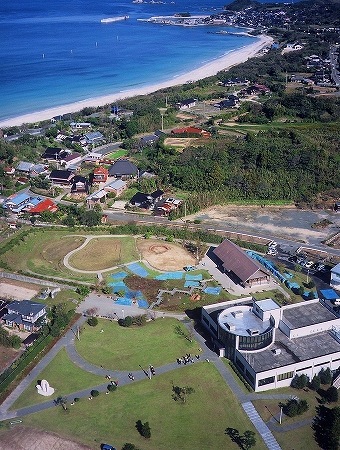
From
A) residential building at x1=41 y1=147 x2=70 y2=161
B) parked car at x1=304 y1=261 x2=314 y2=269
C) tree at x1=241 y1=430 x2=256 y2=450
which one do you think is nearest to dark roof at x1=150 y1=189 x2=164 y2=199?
residential building at x1=41 y1=147 x2=70 y2=161

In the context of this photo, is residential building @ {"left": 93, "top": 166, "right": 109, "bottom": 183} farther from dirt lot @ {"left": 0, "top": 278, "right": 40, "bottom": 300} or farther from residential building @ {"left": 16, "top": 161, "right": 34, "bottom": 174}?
dirt lot @ {"left": 0, "top": 278, "right": 40, "bottom": 300}

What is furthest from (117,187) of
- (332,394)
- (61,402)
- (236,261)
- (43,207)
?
(332,394)

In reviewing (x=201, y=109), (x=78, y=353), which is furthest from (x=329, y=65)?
(x=78, y=353)

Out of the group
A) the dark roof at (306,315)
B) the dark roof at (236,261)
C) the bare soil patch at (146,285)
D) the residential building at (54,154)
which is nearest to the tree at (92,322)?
the bare soil patch at (146,285)

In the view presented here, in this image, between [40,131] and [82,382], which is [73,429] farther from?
[40,131]

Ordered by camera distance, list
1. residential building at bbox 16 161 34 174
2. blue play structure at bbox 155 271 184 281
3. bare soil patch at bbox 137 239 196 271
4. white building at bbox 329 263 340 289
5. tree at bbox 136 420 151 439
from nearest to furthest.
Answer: tree at bbox 136 420 151 439 → white building at bbox 329 263 340 289 → blue play structure at bbox 155 271 184 281 → bare soil patch at bbox 137 239 196 271 → residential building at bbox 16 161 34 174

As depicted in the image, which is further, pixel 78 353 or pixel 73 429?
pixel 78 353

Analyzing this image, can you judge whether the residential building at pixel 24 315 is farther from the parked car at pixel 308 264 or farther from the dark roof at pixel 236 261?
the parked car at pixel 308 264
